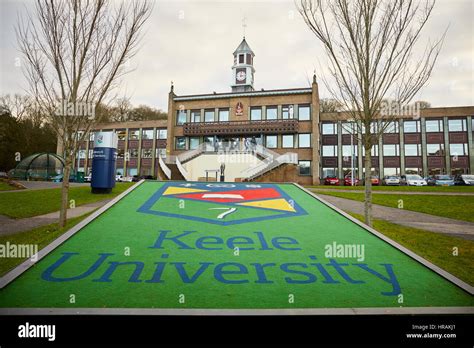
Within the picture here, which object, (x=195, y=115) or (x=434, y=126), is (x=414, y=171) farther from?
(x=195, y=115)

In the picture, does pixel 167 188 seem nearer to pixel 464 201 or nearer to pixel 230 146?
pixel 464 201

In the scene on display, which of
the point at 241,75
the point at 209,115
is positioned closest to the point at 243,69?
the point at 241,75

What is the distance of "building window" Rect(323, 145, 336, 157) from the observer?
5016 centimetres

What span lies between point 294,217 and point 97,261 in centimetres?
490

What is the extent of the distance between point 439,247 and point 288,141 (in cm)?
3492

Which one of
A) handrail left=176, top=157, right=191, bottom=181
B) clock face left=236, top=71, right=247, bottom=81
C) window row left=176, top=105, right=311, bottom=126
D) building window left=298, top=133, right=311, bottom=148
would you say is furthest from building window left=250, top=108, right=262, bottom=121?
handrail left=176, top=157, right=191, bottom=181

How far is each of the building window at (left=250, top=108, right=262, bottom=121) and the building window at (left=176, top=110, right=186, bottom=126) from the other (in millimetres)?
10521

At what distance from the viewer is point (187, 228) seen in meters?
7.01

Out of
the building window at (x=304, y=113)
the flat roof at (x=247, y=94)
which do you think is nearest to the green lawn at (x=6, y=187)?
the flat roof at (x=247, y=94)

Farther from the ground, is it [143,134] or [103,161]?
[143,134]

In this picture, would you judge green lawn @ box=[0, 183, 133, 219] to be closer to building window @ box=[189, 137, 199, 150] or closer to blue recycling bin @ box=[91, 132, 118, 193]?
blue recycling bin @ box=[91, 132, 118, 193]

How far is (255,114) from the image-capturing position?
43.2m

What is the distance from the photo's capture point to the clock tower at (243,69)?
4988 centimetres

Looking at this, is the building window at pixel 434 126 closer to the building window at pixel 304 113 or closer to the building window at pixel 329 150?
the building window at pixel 329 150
